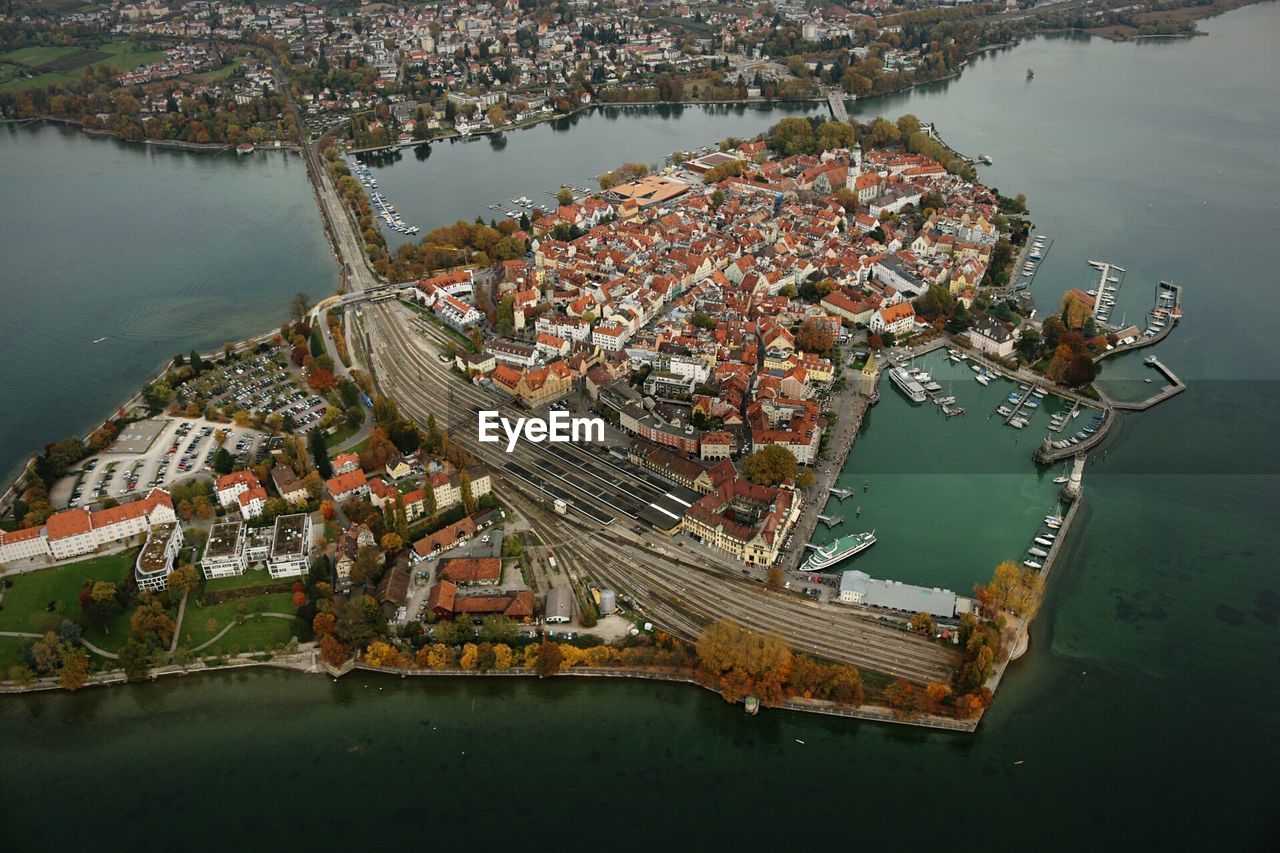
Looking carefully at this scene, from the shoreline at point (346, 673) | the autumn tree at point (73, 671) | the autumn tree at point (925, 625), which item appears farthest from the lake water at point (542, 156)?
the autumn tree at point (925, 625)

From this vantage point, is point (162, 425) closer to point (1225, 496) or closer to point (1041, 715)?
point (1041, 715)

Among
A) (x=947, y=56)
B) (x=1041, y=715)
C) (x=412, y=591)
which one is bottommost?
(x=1041, y=715)

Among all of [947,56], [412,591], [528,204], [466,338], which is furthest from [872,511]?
[947,56]

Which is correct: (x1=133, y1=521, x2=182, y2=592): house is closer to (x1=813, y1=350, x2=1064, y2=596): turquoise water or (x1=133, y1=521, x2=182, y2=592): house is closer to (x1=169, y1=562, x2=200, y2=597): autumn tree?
(x1=169, y1=562, x2=200, y2=597): autumn tree

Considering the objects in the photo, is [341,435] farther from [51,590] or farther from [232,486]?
[51,590]

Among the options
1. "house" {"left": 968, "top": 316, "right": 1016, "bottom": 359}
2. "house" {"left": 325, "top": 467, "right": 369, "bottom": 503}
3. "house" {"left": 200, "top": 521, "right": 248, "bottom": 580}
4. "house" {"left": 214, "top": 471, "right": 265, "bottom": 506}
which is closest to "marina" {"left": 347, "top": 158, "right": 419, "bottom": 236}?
"house" {"left": 325, "top": 467, "right": 369, "bottom": 503}

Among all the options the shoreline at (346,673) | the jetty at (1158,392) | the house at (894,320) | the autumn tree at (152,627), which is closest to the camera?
→ the shoreline at (346,673)

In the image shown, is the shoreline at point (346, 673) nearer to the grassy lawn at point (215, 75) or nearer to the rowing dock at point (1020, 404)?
the rowing dock at point (1020, 404)

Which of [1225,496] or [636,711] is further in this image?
[1225,496]
